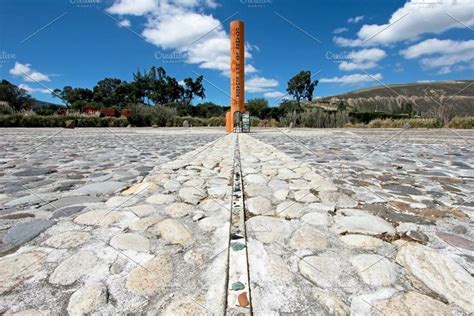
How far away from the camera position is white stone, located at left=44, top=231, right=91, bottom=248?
1.16 metres

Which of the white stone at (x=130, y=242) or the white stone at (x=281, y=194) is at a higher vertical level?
the white stone at (x=281, y=194)

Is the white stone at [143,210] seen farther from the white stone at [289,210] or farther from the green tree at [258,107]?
the green tree at [258,107]

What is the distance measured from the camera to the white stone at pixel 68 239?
3.81 feet

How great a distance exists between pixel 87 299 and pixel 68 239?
1.71 ft

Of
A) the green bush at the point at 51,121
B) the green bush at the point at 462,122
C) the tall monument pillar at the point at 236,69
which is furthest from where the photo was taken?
the green bush at the point at 51,121

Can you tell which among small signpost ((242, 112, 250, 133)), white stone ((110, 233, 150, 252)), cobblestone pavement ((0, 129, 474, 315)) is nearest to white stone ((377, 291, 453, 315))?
cobblestone pavement ((0, 129, 474, 315))

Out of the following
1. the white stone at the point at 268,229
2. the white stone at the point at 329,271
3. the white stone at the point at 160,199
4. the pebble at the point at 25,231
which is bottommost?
the white stone at the point at 329,271

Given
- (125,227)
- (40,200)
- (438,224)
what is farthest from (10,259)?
(438,224)

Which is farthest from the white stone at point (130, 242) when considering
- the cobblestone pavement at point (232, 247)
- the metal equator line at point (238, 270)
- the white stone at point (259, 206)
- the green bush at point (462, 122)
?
the green bush at point (462, 122)

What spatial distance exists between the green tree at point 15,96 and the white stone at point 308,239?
3490 cm

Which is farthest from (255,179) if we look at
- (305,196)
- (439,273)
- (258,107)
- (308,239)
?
(258,107)

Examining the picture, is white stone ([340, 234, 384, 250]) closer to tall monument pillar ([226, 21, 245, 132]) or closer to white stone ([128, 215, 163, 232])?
white stone ([128, 215, 163, 232])

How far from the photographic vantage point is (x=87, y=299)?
32.0 inches

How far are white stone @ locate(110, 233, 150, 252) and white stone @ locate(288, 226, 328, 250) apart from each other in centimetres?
69
